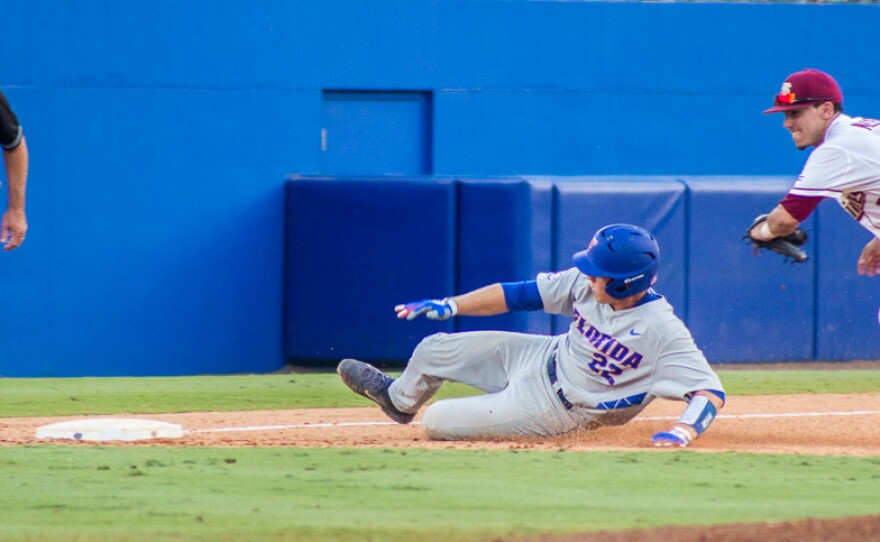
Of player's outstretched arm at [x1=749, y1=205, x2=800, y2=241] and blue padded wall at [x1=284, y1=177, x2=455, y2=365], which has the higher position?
player's outstretched arm at [x1=749, y1=205, x2=800, y2=241]

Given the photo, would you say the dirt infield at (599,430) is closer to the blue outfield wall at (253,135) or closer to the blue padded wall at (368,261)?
the blue padded wall at (368,261)

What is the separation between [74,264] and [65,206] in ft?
1.64

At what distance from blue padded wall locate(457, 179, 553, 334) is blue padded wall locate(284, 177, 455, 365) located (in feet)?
0.43

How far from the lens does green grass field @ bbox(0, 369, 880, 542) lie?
4.02 m

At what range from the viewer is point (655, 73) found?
13008 mm

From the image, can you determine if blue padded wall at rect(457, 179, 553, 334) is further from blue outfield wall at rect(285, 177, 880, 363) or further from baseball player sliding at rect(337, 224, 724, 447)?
baseball player sliding at rect(337, 224, 724, 447)

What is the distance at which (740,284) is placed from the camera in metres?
11.7

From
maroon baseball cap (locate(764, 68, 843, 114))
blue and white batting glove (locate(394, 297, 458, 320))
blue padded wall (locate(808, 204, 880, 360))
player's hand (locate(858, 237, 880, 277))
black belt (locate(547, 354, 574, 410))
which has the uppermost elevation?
maroon baseball cap (locate(764, 68, 843, 114))

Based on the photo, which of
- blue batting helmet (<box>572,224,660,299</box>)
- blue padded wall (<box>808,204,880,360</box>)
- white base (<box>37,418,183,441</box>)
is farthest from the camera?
blue padded wall (<box>808,204,880,360</box>)

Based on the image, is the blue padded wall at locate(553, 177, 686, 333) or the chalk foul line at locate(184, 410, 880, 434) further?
the blue padded wall at locate(553, 177, 686, 333)

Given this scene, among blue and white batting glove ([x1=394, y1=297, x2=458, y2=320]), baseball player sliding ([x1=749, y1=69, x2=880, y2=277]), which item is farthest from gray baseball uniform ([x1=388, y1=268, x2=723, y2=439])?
baseball player sliding ([x1=749, y1=69, x2=880, y2=277])

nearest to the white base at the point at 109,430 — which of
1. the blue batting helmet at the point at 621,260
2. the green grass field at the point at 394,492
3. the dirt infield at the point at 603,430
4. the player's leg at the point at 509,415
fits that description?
the dirt infield at the point at 603,430

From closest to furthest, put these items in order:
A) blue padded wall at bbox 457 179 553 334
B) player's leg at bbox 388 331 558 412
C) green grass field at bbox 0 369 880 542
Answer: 1. green grass field at bbox 0 369 880 542
2. player's leg at bbox 388 331 558 412
3. blue padded wall at bbox 457 179 553 334

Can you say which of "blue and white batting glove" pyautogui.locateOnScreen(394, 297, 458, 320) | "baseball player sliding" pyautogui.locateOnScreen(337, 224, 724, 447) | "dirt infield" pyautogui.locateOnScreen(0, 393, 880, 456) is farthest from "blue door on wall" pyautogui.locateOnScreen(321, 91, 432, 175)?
"blue and white batting glove" pyautogui.locateOnScreen(394, 297, 458, 320)
